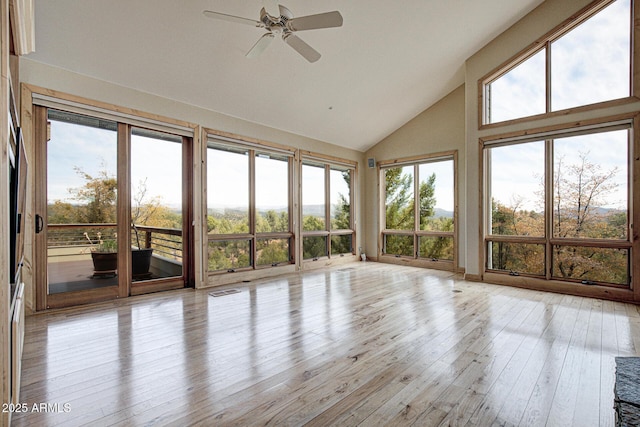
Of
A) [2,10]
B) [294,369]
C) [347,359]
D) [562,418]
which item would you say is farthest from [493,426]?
[2,10]

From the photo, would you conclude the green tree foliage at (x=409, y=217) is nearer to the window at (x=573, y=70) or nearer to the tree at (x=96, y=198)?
the window at (x=573, y=70)

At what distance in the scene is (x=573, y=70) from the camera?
470 centimetres

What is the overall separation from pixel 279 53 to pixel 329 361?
3.92m

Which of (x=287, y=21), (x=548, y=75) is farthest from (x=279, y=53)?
(x=548, y=75)

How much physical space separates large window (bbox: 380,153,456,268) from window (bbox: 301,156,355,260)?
0.91m

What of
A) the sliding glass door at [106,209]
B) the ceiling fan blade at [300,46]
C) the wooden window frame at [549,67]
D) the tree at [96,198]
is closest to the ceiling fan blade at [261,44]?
the ceiling fan blade at [300,46]

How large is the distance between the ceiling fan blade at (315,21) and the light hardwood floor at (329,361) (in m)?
3.01

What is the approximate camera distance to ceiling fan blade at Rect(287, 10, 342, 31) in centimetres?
286

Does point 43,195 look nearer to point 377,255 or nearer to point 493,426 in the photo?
point 493,426

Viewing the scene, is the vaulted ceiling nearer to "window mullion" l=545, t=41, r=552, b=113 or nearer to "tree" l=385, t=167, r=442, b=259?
"window mullion" l=545, t=41, r=552, b=113

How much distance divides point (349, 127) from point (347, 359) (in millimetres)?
5252

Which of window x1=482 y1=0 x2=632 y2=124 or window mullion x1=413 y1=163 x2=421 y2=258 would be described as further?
window mullion x1=413 y1=163 x2=421 y2=258

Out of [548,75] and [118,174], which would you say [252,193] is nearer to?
[118,174]

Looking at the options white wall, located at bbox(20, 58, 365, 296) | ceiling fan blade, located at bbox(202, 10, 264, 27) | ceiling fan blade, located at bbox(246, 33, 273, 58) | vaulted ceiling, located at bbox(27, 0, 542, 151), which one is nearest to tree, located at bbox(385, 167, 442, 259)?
vaulted ceiling, located at bbox(27, 0, 542, 151)
